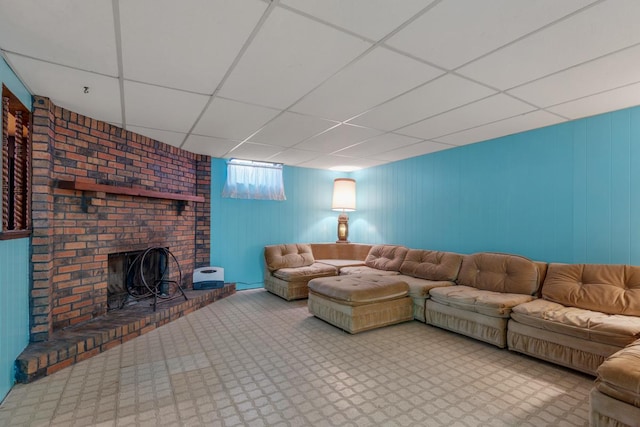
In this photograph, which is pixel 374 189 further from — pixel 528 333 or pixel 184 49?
pixel 184 49

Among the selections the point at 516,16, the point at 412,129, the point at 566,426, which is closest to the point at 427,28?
the point at 516,16

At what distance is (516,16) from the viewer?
1573mm

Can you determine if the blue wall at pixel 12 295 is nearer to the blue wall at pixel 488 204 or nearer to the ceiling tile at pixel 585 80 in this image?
the blue wall at pixel 488 204

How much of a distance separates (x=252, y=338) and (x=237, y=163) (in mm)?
3141

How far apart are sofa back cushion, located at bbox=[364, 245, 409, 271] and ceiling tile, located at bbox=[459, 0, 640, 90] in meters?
2.89

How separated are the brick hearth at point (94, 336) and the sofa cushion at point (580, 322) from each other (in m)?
3.78

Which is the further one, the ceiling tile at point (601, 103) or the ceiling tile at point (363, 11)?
the ceiling tile at point (601, 103)

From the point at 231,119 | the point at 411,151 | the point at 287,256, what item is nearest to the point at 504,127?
the point at 411,151

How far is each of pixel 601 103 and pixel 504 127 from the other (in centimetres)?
84

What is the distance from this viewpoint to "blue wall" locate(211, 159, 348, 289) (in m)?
5.20

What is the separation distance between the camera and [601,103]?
2.72 m

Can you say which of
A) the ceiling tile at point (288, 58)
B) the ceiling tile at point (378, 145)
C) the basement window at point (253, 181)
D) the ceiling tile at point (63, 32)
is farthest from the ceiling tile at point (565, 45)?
the basement window at point (253, 181)

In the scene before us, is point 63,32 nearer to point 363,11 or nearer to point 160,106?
point 160,106

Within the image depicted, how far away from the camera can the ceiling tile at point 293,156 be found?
15.4 ft
